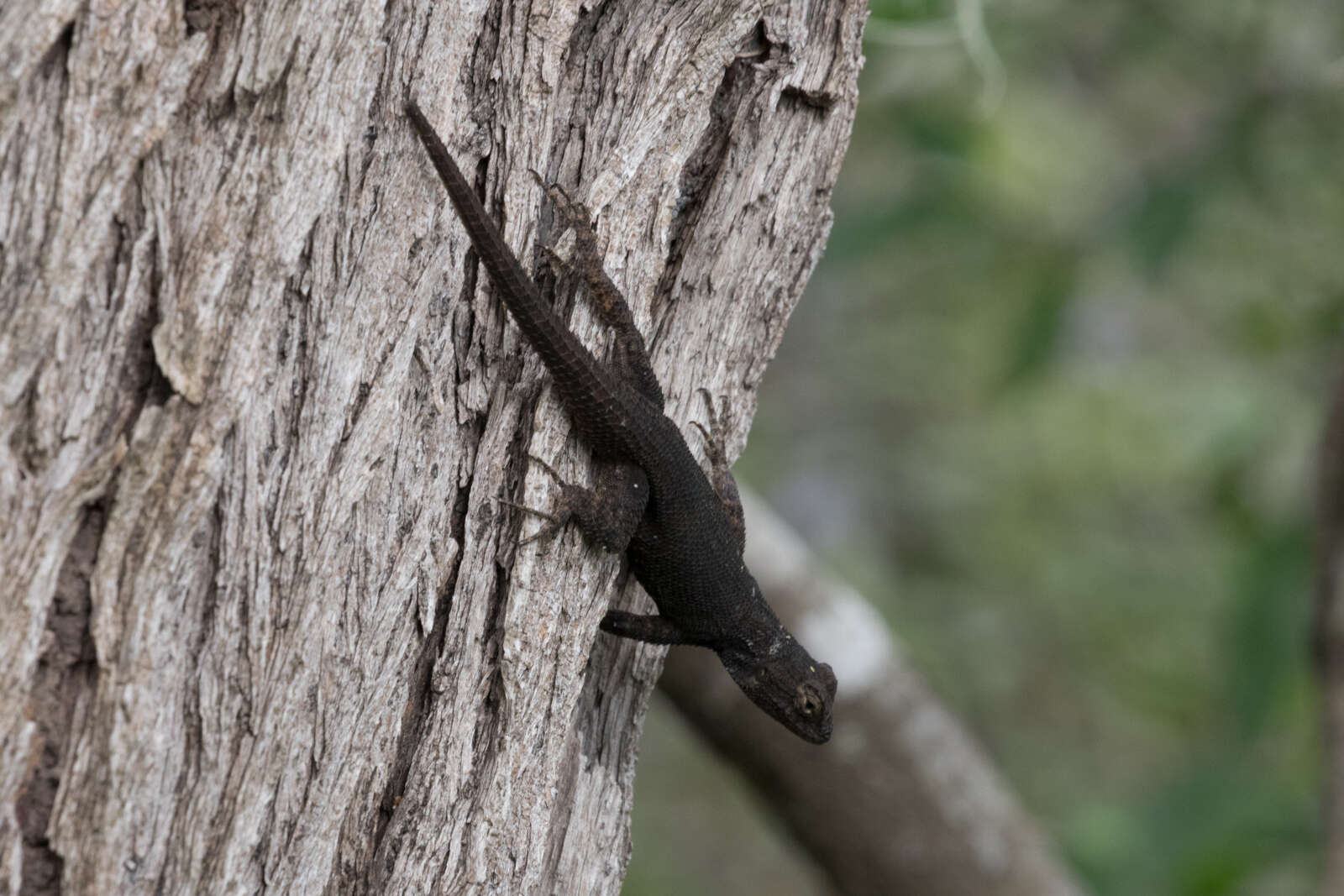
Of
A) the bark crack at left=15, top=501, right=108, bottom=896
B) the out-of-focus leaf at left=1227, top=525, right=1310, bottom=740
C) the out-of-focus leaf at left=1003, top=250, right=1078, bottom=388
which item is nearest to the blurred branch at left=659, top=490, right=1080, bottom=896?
the out-of-focus leaf at left=1227, top=525, right=1310, bottom=740

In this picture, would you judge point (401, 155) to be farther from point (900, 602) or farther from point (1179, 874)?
point (900, 602)

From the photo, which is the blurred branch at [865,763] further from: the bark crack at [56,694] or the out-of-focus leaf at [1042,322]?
the bark crack at [56,694]

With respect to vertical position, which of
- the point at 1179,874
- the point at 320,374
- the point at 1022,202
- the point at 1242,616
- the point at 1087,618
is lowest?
the point at 320,374

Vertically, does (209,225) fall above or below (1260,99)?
below

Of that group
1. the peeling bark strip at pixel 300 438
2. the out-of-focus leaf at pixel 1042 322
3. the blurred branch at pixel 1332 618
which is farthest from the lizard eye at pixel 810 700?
the out-of-focus leaf at pixel 1042 322

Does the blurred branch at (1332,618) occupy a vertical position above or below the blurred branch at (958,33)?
below

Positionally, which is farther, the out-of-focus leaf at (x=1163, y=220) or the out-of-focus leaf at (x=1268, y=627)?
the out-of-focus leaf at (x=1163, y=220)

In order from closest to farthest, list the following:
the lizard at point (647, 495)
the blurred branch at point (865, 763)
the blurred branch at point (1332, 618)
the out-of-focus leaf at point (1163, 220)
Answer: the lizard at point (647, 495) → the blurred branch at point (1332, 618) → the blurred branch at point (865, 763) → the out-of-focus leaf at point (1163, 220)

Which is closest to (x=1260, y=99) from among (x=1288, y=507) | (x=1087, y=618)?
(x=1288, y=507)
